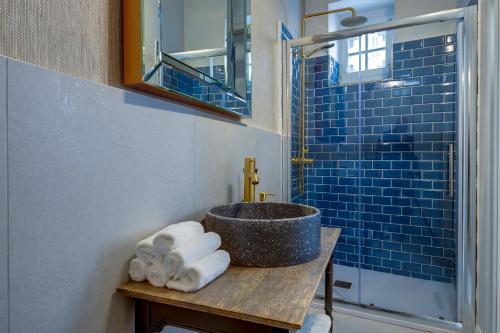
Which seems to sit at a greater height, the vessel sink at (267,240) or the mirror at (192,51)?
the mirror at (192,51)

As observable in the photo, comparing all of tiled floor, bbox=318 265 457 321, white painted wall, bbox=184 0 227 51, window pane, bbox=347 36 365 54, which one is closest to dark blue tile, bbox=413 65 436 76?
window pane, bbox=347 36 365 54

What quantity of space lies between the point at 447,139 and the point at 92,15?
6.97ft

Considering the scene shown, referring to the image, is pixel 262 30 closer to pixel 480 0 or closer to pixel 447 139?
pixel 480 0

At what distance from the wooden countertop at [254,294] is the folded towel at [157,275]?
13 millimetres

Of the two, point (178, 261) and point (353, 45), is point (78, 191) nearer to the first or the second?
point (178, 261)

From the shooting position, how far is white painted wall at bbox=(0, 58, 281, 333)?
1.62 feet

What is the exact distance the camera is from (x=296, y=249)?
79cm

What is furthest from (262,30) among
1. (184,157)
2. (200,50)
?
(184,157)

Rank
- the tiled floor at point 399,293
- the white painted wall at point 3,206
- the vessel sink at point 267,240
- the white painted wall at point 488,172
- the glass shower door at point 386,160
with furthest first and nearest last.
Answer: the glass shower door at point 386,160
the tiled floor at point 399,293
the white painted wall at point 488,172
the vessel sink at point 267,240
the white painted wall at point 3,206

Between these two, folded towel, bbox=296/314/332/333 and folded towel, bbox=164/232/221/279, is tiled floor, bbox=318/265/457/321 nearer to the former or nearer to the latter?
folded towel, bbox=296/314/332/333

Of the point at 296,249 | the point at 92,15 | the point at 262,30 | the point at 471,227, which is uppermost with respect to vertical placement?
the point at 262,30

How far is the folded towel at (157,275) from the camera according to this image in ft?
2.19

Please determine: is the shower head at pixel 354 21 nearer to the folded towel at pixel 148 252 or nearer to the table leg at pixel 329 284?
the table leg at pixel 329 284

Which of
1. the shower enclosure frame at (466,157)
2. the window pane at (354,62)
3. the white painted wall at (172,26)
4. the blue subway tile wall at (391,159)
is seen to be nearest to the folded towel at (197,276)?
the white painted wall at (172,26)
